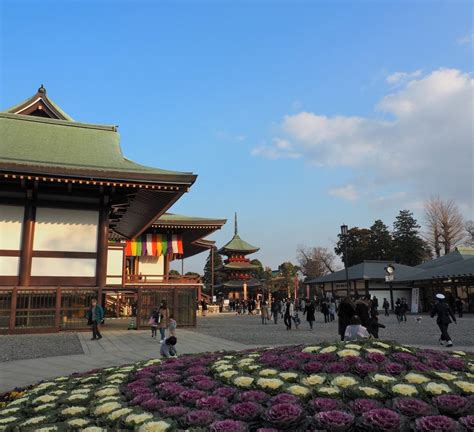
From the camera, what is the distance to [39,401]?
5.92 metres

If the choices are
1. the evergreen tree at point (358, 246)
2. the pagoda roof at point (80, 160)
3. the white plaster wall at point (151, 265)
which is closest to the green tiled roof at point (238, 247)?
the evergreen tree at point (358, 246)

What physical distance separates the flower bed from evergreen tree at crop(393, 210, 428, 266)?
63.4 meters

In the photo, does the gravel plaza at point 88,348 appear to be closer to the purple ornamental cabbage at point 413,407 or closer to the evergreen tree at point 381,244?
the purple ornamental cabbage at point 413,407

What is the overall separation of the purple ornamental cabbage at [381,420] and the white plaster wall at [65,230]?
17.7 meters

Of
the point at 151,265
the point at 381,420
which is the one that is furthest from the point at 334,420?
the point at 151,265

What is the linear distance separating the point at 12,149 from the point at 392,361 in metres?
19.4

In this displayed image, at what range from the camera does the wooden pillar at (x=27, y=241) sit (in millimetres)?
18109

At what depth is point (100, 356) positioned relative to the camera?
39.6 ft

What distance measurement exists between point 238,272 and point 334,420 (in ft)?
189

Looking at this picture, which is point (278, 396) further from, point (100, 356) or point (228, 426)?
point (100, 356)

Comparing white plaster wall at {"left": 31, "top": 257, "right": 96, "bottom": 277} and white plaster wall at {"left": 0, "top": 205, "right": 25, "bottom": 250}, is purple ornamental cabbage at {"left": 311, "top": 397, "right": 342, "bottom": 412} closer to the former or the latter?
white plaster wall at {"left": 31, "top": 257, "right": 96, "bottom": 277}

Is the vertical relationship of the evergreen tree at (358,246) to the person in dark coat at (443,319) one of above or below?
above

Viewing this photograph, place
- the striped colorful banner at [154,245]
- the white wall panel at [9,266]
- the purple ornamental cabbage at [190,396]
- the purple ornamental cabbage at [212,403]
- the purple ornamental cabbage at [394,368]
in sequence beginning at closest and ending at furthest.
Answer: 1. the purple ornamental cabbage at [212,403]
2. the purple ornamental cabbage at [190,396]
3. the purple ornamental cabbage at [394,368]
4. the white wall panel at [9,266]
5. the striped colorful banner at [154,245]

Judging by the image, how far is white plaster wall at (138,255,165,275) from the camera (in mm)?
33688
